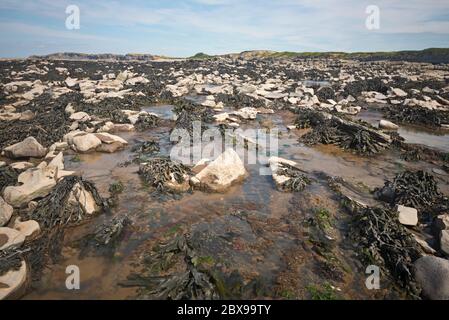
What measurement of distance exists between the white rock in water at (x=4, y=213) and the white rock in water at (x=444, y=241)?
7728mm

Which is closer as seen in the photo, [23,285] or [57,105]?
[23,285]

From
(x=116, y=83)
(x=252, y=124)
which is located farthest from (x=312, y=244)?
(x=116, y=83)

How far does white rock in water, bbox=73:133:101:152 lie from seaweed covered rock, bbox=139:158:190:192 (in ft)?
8.19

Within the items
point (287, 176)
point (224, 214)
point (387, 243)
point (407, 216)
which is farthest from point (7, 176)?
point (407, 216)

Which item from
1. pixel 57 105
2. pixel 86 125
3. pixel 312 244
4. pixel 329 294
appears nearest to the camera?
pixel 329 294

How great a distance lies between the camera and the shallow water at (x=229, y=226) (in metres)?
4.34

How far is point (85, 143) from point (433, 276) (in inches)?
372

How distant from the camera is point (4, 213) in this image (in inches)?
214

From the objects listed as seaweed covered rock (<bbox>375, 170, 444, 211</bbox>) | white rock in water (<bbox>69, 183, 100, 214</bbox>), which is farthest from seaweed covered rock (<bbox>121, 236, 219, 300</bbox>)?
seaweed covered rock (<bbox>375, 170, 444, 211</bbox>)

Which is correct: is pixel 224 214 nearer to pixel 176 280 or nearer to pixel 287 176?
pixel 176 280

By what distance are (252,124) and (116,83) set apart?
15264 millimetres

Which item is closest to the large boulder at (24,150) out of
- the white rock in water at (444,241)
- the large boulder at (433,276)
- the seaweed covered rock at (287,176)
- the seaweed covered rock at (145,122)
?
the seaweed covered rock at (145,122)

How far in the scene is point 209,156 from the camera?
365 inches
